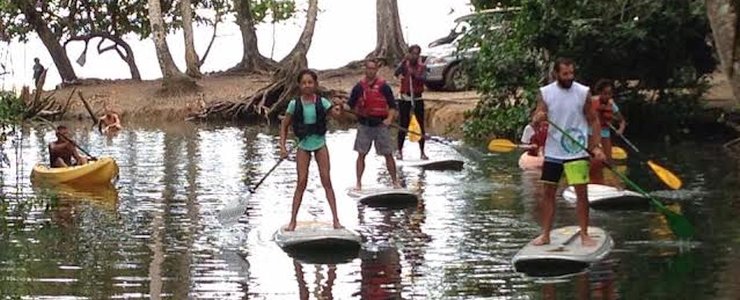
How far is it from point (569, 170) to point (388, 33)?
27649 mm

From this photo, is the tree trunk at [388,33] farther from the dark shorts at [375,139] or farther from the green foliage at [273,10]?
the dark shorts at [375,139]

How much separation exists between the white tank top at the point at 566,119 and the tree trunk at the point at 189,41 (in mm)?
28810

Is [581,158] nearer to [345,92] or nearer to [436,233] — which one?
[436,233]

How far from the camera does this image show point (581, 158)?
32.9 ft

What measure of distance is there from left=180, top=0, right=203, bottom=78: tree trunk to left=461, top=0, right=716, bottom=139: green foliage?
1585 centimetres

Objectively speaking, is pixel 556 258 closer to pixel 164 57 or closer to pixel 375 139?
pixel 375 139

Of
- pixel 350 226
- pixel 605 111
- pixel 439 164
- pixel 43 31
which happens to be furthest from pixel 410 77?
pixel 43 31

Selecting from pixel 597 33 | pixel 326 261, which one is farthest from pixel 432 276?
pixel 597 33

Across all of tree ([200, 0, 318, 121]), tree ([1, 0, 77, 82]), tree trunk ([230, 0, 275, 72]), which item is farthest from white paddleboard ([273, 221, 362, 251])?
tree ([1, 0, 77, 82])

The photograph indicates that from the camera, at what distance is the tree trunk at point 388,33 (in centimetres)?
3722

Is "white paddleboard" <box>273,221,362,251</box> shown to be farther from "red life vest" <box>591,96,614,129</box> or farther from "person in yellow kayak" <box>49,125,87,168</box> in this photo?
"person in yellow kayak" <box>49,125,87,168</box>

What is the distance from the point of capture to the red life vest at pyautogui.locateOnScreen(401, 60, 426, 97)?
18.0 metres

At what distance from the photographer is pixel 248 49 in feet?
136

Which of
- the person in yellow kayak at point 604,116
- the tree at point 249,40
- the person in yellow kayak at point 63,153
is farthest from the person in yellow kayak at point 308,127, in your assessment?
the tree at point 249,40
